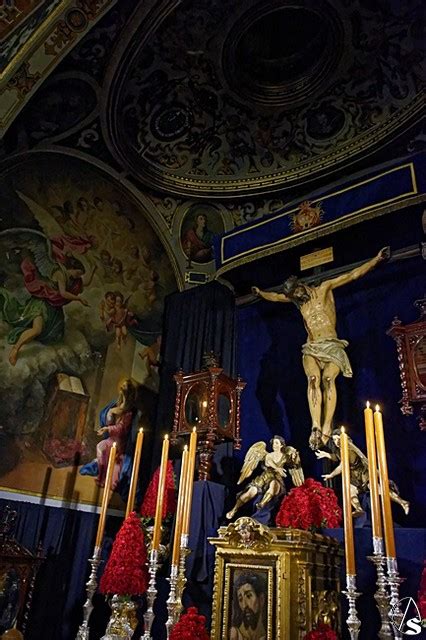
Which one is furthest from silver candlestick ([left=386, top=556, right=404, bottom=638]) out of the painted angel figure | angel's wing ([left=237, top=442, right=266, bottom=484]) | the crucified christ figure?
the painted angel figure

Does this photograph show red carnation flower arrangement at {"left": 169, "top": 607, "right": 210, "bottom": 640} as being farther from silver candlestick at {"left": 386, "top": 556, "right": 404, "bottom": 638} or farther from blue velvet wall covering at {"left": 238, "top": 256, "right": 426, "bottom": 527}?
blue velvet wall covering at {"left": 238, "top": 256, "right": 426, "bottom": 527}

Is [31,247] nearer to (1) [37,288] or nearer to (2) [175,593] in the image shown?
(1) [37,288]

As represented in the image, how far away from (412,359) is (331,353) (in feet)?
2.87

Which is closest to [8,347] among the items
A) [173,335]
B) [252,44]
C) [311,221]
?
[173,335]

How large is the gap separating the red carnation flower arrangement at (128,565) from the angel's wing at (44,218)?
13.9ft

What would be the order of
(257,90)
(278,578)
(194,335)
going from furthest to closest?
(194,335), (257,90), (278,578)

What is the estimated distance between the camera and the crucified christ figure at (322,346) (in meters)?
5.63

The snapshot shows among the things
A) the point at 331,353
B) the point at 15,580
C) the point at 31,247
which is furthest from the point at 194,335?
the point at 15,580

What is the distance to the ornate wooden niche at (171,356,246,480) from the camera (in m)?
6.09

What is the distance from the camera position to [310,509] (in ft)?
15.0

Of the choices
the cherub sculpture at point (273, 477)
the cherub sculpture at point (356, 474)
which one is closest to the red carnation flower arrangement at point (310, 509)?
the cherub sculpture at point (356, 474)

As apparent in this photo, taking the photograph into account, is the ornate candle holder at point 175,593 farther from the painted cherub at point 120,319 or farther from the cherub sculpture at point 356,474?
the painted cherub at point 120,319

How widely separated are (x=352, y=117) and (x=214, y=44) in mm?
2222

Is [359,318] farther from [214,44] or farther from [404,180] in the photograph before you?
[214,44]
